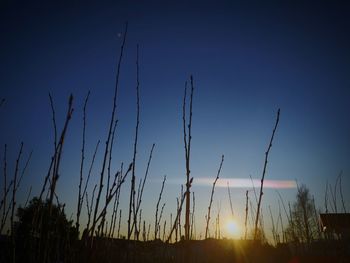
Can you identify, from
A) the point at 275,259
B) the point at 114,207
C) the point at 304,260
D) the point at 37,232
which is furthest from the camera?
the point at 275,259

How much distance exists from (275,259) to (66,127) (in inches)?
455

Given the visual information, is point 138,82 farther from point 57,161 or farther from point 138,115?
point 57,161

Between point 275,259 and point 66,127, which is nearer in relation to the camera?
point 66,127

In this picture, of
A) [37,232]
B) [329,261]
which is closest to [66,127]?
[37,232]

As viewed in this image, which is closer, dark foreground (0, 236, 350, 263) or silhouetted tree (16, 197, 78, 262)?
A: dark foreground (0, 236, 350, 263)

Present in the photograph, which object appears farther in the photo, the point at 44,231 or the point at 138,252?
A: the point at 138,252

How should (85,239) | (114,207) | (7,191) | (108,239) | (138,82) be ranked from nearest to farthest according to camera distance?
(85,239), (138,82), (7,191), (114,207), (108,239)

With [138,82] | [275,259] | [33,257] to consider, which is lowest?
[275,259]

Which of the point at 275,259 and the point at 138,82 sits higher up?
the point at 138,82

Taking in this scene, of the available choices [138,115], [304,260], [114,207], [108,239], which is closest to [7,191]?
[114,207]

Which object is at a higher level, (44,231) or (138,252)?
(44,231)

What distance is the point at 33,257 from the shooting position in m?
1.91

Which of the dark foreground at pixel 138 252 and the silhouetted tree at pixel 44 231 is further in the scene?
the silhouetted tree at pixel 44 231

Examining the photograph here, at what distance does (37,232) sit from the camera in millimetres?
1707
